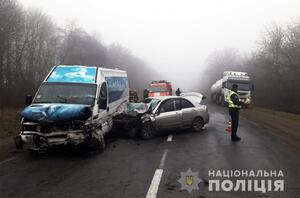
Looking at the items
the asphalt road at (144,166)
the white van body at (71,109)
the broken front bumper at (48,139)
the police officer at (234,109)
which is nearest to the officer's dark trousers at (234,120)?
the police officer at (234,109)

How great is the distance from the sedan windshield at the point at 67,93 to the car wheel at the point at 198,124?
5.23 metres

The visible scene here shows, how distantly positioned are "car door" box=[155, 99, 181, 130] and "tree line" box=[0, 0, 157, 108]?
21.1m

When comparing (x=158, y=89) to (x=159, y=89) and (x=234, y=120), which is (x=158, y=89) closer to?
(x=159, y=89)

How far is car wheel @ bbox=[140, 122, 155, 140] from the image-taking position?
47.7 feet

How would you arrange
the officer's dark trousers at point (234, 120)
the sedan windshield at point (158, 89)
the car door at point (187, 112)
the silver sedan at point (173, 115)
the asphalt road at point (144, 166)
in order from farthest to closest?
the sedan windshield at point (158, 89) < the car door at point (187, 112) < the silver sedan at point (173, 115) < the officer's dark trousers at point (234, 120) < the asphalt road at point (144, 166)

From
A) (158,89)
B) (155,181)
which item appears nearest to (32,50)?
(158,89)

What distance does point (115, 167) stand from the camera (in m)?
9.89

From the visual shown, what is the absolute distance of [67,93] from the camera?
12.7 meters

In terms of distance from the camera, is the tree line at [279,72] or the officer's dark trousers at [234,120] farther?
the tree line at [279,72]

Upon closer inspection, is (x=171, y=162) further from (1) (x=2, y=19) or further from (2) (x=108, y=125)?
(1) (x=2, y=19)

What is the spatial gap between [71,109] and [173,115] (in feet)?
17.8

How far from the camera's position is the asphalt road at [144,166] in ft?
25.1

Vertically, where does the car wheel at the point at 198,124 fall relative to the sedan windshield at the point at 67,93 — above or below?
below

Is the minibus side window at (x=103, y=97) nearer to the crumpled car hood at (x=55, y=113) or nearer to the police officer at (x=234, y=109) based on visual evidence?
the crumpled car hood at (x=55, y=113)
